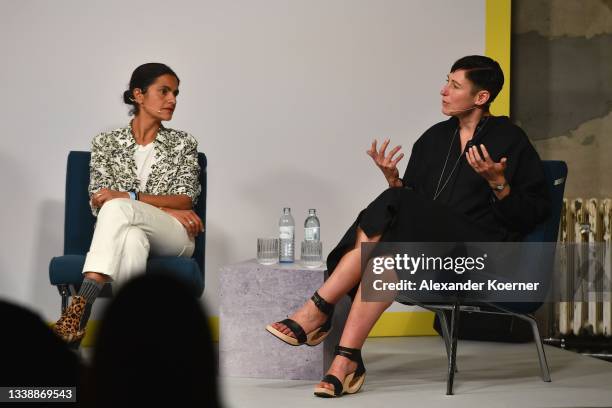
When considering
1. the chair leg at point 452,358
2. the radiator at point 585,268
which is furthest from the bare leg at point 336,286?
the radiator at point 585,268

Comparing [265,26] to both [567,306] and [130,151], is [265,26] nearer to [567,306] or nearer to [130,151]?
[130,151]

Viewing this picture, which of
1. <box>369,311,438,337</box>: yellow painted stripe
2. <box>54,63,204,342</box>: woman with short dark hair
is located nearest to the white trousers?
<box>54,63,204,342</box>: woman with short dark hair

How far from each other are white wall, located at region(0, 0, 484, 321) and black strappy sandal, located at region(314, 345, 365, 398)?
72.0 inches

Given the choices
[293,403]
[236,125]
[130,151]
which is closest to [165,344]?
[293,403]

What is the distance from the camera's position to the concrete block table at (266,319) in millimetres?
3062

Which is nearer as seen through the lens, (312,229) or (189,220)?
(189,220)

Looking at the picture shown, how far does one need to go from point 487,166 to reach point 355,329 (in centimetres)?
75

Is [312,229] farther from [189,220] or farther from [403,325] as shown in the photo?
[403,325]

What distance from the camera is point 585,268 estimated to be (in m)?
4.58

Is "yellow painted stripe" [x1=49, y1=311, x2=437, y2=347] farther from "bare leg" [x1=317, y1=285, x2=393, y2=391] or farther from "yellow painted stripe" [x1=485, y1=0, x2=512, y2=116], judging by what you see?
"bare leg" [x1=317, y1=285, x2=393, y2=391]

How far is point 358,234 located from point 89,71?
7.25 feet

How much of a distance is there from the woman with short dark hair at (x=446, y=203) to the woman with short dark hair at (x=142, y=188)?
0.71 metres

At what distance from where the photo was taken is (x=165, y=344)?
44 centimetres

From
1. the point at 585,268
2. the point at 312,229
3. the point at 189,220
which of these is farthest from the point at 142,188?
the point at 585,268
